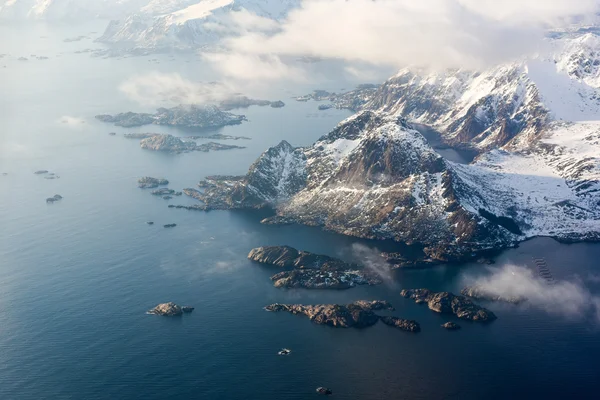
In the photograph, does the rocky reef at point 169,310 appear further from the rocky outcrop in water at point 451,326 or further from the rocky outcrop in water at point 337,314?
the rocky outcrop in water at point 451,326

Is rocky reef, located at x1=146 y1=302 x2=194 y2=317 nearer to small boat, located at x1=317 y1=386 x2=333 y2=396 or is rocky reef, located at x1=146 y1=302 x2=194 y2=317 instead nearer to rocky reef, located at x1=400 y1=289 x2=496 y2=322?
small boat, located at x1=317 y1=386 x2=333 y2=396

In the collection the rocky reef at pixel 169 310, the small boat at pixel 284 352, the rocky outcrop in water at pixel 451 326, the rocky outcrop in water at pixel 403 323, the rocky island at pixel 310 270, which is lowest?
the rocky reef at pixel 169 310

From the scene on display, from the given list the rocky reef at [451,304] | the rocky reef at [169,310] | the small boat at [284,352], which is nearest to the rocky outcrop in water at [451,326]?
the rocky reef at [451,304]

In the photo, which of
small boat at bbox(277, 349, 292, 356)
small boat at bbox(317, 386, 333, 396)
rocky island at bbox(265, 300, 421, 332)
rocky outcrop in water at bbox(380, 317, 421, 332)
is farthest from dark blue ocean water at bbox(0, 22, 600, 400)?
rocky island at bbox(265, 300, 421, 332)

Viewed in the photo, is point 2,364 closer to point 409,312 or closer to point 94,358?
point 94,358

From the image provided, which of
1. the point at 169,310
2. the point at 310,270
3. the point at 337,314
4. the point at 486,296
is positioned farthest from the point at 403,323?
the point at 169,310
